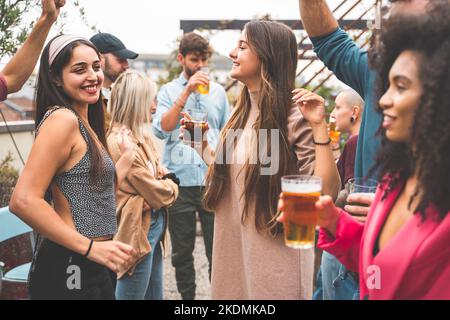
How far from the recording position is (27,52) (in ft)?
8.47

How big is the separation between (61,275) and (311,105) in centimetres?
123

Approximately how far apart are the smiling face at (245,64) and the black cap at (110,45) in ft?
5.63

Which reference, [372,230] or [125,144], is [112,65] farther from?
[372,230]

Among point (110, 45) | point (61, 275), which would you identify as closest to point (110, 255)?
point (61, 275)

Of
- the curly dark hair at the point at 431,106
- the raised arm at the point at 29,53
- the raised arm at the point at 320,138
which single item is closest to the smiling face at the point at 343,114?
the raised arm at the point at 320,138

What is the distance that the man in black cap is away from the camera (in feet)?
13.8

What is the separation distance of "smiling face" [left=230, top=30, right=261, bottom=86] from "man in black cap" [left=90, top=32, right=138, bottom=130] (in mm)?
1716

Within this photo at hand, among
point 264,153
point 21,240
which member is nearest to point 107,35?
point 21,240

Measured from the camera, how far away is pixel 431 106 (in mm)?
1342

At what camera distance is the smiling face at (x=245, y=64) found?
8.79 ft

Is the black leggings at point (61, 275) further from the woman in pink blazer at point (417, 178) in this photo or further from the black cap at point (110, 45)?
the black cap at point (110, 45)

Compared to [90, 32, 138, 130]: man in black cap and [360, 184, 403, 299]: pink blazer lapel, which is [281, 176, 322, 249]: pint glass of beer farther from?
[90, 32, 138, 130]: man in black cap

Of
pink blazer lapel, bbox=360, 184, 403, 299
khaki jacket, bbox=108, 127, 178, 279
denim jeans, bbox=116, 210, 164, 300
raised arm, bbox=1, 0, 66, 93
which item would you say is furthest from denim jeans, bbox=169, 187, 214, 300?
pink blazer lapel, bbox=360, 184, 403, 299
